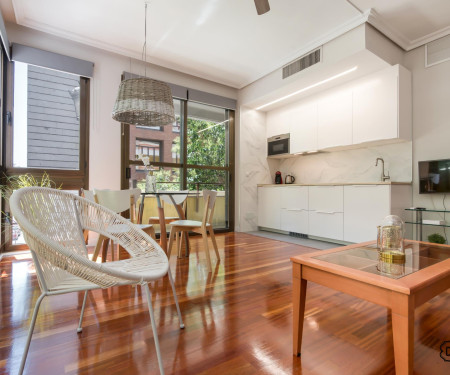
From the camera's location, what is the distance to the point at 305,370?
1132 millimetres

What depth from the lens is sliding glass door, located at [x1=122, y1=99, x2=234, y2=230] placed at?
4.11 metres

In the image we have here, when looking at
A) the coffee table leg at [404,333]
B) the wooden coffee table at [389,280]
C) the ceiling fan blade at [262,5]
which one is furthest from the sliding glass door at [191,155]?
the coffee table leg at [404,333]

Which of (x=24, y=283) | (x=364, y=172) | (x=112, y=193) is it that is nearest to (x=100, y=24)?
(x=112, y=193)

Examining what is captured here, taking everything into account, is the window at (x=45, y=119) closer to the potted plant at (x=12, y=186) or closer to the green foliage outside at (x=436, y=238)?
the potted plant at (x=12, y=186)

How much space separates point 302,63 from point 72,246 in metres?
3.76

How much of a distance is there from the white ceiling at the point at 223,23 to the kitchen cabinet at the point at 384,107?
50cm

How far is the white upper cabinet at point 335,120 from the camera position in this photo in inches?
153

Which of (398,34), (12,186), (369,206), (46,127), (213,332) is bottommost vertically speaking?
(213,332)

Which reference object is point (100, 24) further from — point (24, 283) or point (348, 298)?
point (348, 298)

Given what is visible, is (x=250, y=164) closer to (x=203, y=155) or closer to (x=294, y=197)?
(x=203, y=155)

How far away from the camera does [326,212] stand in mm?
3896

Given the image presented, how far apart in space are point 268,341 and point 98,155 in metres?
3.37

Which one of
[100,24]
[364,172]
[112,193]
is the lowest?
[112,193]

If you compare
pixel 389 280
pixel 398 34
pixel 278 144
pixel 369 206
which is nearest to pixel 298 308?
pixel 389 280
